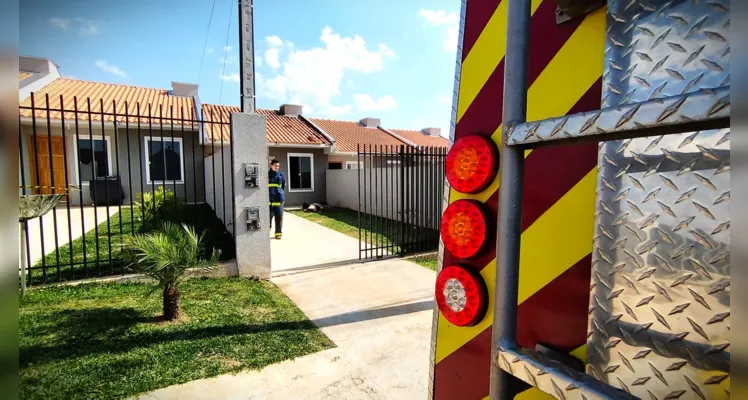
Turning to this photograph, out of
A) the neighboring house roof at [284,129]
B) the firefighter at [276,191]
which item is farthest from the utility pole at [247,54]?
the neighboring house roof at [284,129]

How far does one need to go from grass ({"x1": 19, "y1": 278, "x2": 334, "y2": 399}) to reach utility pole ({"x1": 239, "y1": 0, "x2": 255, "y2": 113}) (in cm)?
271

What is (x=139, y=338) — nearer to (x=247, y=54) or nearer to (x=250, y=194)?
(x=250, y=194)

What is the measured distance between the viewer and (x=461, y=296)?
1.09 m

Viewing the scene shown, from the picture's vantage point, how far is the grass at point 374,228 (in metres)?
7.40

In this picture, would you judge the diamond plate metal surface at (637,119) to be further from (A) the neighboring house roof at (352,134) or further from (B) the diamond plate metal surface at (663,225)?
(A) the neighboring house roof at (352,134)

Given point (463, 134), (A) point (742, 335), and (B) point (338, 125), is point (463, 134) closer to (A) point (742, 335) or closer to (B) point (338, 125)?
(A) point (742, 335)

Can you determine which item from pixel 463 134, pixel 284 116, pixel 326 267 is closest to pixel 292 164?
Result: pixel 284 116

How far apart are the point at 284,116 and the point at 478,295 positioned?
19.8m

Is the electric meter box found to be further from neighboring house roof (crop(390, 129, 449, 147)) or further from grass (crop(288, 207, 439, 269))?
neighboring house roof (crop(390, 129, 449, 147))

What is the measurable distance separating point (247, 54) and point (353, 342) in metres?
4.02

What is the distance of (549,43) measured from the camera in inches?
38.9

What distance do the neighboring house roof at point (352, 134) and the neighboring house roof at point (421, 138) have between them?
8.47 ft

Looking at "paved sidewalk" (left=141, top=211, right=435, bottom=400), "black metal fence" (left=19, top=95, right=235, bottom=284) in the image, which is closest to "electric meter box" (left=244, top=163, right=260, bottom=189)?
"black metal fence" (left=19, top=95, right=235, bottom=284)

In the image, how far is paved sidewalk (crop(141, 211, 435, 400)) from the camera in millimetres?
2717
